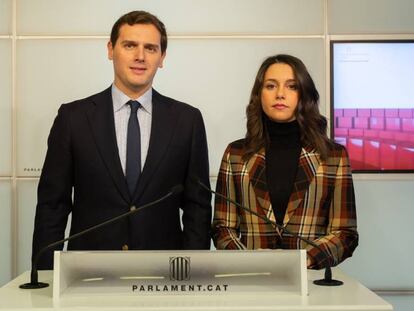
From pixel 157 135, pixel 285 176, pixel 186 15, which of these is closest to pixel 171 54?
pixel 186 15

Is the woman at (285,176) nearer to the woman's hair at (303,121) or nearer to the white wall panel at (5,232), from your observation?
the woman's hair at (303,121)

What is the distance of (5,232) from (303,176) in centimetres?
196

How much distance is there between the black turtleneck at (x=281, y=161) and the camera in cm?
214

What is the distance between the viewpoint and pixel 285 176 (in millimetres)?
2188

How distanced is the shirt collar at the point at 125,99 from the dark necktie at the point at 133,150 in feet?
0.06

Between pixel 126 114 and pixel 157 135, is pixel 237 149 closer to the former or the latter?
pixel 157 135

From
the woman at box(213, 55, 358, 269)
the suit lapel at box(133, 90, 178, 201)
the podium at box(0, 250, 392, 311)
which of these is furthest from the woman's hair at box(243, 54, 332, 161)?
the podium at box(0, 250, 392, 311)

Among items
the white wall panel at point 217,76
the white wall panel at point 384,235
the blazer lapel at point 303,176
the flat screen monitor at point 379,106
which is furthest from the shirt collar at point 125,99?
the white wall panel at point 384,235

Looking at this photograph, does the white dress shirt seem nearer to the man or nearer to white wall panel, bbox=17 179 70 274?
the man

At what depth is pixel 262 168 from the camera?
2.18 meters

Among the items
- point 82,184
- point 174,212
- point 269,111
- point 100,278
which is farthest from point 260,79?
point 100,278

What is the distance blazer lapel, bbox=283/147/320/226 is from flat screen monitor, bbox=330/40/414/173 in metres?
1.23

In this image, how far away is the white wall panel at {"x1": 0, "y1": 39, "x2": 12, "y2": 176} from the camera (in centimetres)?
334

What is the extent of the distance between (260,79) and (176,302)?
112 centimetres
